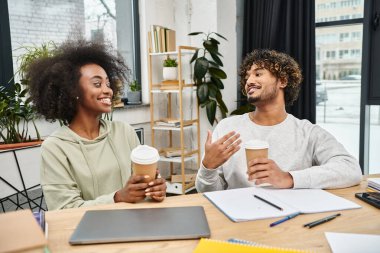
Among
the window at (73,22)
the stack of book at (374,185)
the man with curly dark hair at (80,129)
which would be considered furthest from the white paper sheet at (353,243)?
the window at (73,22)

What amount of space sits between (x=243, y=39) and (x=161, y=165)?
5.96ft

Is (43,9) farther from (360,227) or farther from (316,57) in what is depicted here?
(360,227)

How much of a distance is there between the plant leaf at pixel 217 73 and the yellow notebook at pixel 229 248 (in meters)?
3.06

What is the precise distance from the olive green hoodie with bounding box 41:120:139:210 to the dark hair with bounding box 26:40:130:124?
19cm

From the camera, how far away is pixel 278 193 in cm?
124

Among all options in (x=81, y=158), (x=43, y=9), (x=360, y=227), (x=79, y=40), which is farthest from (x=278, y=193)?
(x=43, y=9)

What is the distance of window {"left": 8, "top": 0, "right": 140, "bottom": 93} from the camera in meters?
3.06

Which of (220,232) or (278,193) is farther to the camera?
(278,193)

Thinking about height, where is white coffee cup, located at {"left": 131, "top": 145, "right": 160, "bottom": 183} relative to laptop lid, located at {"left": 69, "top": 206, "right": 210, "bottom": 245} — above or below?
above

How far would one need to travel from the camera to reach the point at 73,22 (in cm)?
352

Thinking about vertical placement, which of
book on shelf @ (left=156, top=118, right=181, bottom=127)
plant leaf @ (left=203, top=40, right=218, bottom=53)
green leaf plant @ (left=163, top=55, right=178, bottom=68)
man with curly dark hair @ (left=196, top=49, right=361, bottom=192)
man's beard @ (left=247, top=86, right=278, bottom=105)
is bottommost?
book on shelf @ (left=156, top=118, right=181, bottom=127)

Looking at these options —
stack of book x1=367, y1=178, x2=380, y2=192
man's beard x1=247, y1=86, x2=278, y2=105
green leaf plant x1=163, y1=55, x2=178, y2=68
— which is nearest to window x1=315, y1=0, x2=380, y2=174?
green leaf plant x1=163, y1=55, x2=178, y2=68

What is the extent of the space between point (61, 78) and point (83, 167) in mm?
484

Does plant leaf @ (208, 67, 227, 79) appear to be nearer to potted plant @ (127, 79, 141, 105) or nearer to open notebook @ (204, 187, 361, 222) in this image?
potted plant @ (127, 79, 141, 105)
